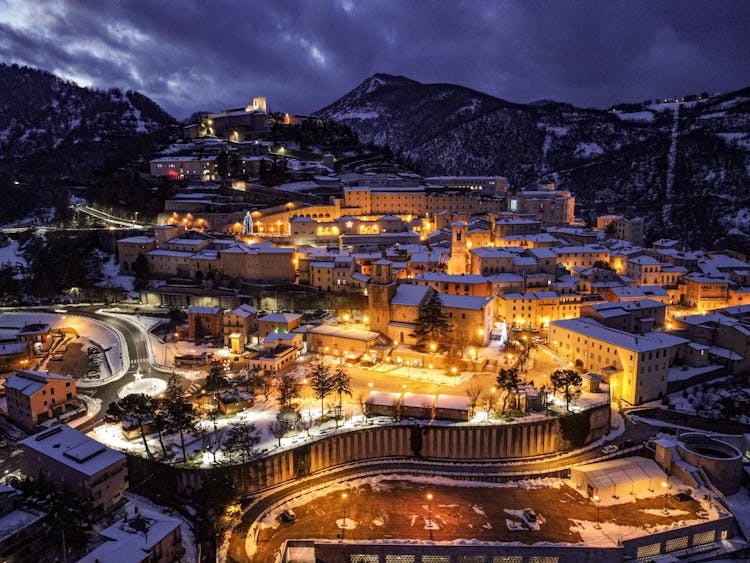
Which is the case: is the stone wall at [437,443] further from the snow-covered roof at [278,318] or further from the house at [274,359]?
the snow-covered roof at [278,318]

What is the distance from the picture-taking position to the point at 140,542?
1978cm

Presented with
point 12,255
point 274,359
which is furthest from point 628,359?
point 12,255

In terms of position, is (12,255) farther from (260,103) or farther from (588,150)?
(588,150)

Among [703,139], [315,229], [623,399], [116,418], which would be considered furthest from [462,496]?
[703,139]

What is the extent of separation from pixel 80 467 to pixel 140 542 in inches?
214

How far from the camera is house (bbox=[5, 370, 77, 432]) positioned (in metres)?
29.8

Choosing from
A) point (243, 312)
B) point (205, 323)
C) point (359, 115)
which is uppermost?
point (359, 115)

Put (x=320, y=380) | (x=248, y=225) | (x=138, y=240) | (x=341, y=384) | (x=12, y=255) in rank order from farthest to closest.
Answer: (x=12, y=255)
(x=248, y=225)
(x=138, y=240)
(x=320, y=380)
(x=341, y=384)

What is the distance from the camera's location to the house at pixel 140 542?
745 inches

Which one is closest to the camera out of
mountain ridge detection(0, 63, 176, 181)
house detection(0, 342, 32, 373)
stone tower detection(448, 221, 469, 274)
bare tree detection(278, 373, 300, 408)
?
bare tree detection(278, 373, 300, 408)

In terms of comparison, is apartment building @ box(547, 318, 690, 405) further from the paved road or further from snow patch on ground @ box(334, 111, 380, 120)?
snow patch on ground @ box(334, 111, 380, 120)

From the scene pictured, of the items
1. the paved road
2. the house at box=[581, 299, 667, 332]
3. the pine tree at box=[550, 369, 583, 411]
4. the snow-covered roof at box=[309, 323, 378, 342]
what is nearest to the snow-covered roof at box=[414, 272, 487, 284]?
the snow-covered roof at box=[309, 323, 378, 342]

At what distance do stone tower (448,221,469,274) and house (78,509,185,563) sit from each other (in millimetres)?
34810

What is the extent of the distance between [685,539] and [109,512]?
27.2 m
